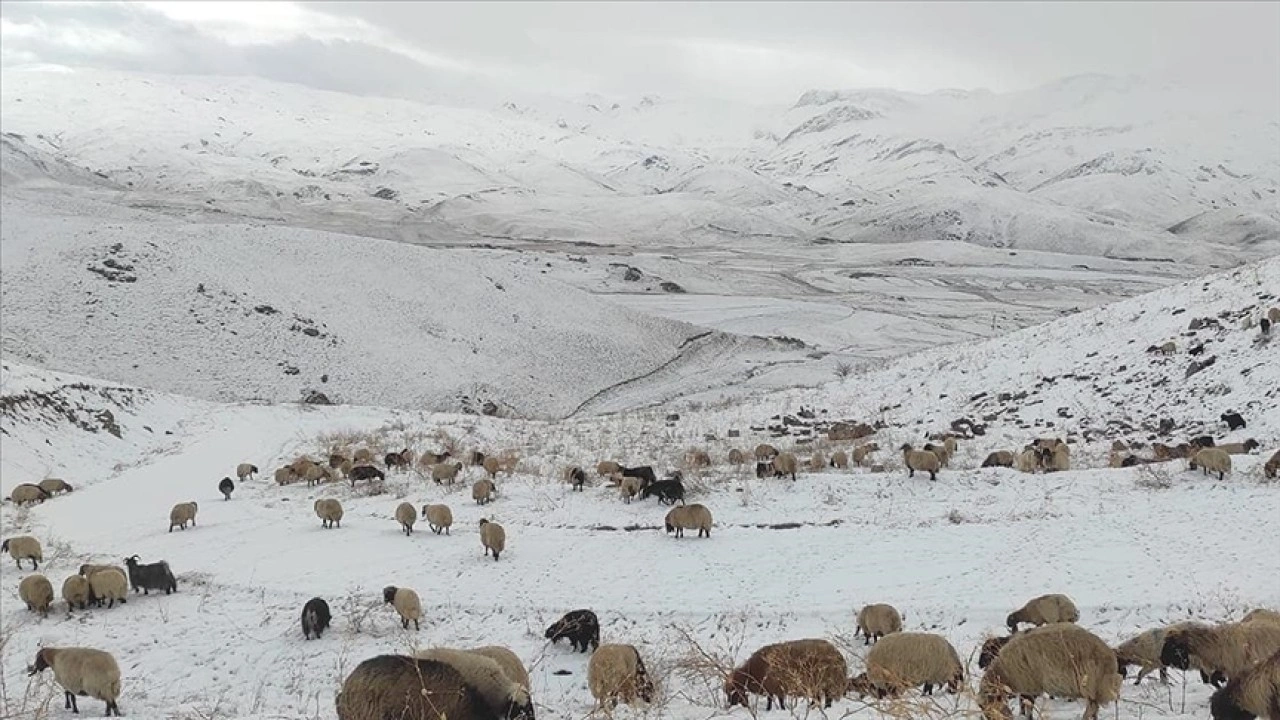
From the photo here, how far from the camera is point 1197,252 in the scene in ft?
569

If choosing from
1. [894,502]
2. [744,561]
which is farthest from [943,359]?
[744,561]

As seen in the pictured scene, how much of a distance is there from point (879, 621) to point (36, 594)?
11.9m

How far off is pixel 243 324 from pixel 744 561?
150ft

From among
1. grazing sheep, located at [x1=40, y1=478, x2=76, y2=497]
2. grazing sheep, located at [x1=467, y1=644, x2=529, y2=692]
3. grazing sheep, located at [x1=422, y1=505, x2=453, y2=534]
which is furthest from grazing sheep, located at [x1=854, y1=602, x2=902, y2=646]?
grazing sheep, located at [x1=40, y1=478, x2=76, y2=497]

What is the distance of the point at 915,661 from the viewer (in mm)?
6727

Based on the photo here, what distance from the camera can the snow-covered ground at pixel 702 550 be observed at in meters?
10.2

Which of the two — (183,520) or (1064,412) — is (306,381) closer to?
(183,520)

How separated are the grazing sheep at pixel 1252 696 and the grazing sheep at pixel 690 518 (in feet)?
33.1

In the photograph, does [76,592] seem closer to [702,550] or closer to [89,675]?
[89,675]

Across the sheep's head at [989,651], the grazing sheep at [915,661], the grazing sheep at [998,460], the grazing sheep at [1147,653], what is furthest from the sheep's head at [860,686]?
the grazing sheep at [998,460]

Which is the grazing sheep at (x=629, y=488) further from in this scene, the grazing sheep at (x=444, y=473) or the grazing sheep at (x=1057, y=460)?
the grazing sheep at (x=1057, y=460)

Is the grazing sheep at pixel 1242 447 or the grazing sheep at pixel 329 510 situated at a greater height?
the grazing sheep at pixel 1242 447

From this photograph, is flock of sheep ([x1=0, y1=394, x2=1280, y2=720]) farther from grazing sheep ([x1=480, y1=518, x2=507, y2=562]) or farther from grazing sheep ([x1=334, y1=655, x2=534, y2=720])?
grazing sheep ([x1=480, y1=518, x2=507, y2=562])

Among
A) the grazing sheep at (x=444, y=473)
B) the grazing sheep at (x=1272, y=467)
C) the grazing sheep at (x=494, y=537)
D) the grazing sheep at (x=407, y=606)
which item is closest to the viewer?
the grazing sheep at (x=407, y=606)
